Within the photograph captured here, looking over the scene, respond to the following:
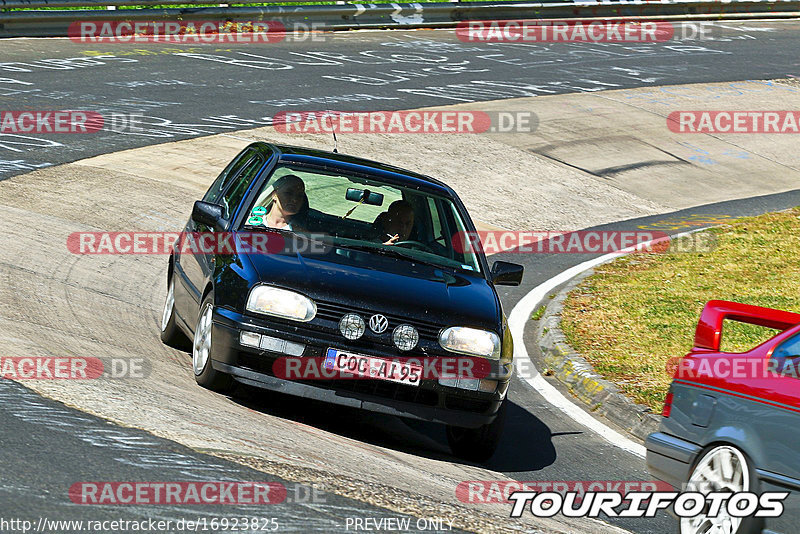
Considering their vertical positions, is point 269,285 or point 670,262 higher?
point 269,285

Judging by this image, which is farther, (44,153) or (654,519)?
(44,153)

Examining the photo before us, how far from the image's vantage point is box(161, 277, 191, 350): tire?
866 centimetres

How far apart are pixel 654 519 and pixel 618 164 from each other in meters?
13.3

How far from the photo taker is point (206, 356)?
23.8ft

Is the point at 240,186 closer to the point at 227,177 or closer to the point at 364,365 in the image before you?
the point at 227,177

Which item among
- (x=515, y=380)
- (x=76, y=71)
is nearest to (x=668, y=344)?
(x=515, y=380)

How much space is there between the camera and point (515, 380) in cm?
971

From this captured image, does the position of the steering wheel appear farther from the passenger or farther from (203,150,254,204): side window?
(203,150,254,204): side window

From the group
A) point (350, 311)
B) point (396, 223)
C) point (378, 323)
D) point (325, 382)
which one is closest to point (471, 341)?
point (378, 323)

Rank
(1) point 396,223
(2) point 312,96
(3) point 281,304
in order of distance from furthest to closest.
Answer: (2) point 312,96
(1) point 396,223
(3) point 281,304

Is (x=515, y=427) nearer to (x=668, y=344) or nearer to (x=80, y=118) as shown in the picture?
(x=668, y=344)

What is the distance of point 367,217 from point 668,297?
4963 millimetres

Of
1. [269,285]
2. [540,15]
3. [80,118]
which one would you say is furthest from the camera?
[540,15]

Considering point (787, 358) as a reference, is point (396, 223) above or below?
above
